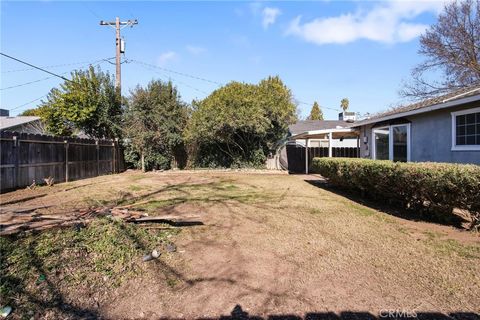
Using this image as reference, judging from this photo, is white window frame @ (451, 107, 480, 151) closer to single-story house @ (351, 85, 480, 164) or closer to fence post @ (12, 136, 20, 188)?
single-story house @ (351, 85, 480, 164)

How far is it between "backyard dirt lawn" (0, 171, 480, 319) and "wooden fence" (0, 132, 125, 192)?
7.00 metres

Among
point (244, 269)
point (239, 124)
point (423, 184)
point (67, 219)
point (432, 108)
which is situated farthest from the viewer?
point (239, 124)

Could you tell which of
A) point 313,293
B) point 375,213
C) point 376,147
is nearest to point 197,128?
point 376,147

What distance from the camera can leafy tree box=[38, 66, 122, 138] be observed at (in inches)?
699

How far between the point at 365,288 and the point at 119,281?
2.80 meters

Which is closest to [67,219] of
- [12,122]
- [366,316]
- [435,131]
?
[366,316]

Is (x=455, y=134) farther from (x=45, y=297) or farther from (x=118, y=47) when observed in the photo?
(x=118, y=47)

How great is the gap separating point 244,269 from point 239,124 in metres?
13.3

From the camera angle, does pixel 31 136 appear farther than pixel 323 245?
Yes

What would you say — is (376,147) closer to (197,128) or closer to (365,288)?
(197,128)

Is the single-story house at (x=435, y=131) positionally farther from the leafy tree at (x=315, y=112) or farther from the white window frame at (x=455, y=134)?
the leafy tree at (x=315, y=112)

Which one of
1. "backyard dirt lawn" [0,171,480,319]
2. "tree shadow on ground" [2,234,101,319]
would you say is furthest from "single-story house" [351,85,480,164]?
"tree shadow on ground" [2,234,101,319]

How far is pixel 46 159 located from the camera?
1196 centimetres

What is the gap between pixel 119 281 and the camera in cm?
373
